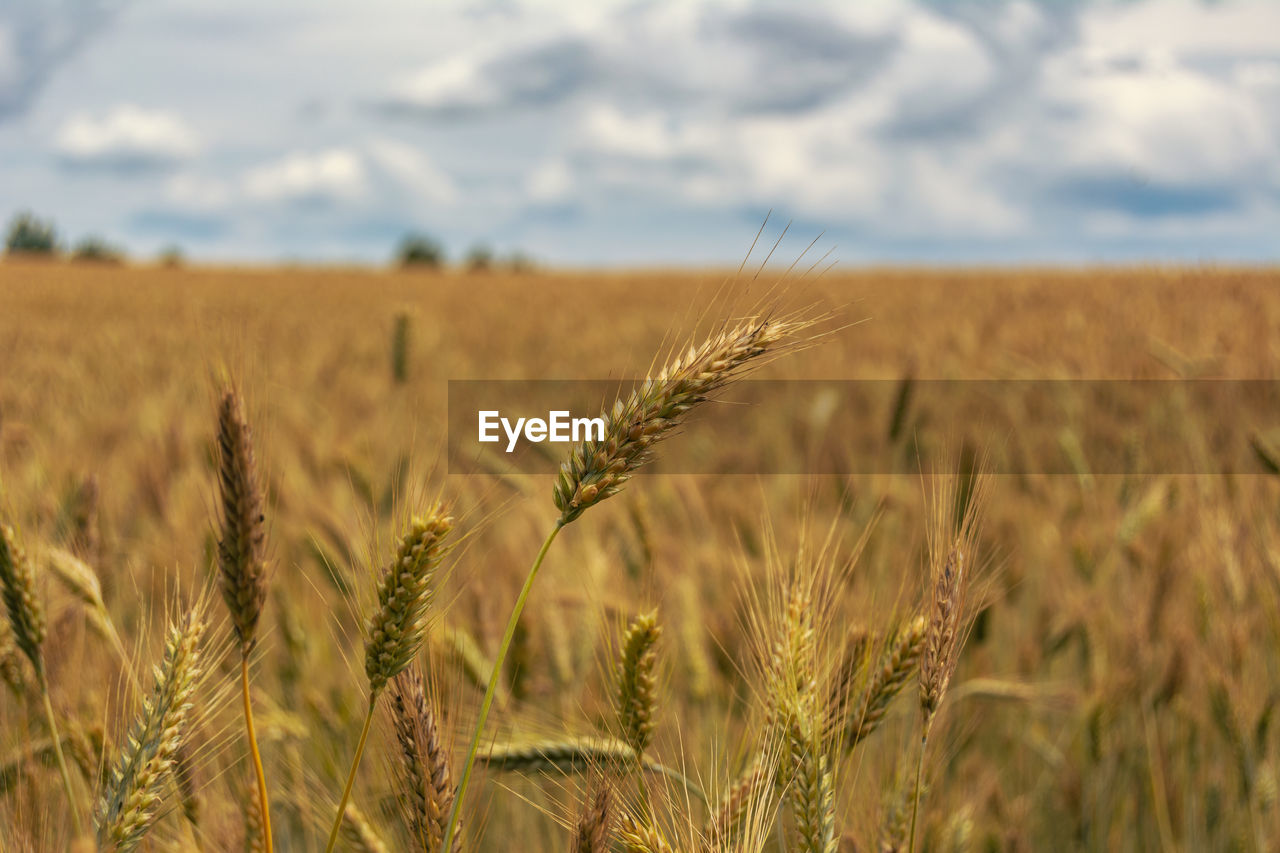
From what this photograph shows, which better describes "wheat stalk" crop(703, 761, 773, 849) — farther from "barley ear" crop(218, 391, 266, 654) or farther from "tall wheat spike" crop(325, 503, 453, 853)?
"barley ear" crop(218, 391, 266, 654)

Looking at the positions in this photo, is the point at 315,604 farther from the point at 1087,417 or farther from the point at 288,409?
the point at 1087,417

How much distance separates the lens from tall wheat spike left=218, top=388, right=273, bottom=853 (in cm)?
87

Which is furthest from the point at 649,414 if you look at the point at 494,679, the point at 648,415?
the point at 494,679

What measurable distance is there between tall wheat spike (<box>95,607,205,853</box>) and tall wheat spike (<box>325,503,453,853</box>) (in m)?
0.19

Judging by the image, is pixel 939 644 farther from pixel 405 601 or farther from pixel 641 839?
pixel 405 601

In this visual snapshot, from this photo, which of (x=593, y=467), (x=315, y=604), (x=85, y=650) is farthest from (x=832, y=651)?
(x=315, y=604)

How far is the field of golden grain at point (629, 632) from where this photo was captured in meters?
0.94

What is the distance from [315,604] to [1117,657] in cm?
229

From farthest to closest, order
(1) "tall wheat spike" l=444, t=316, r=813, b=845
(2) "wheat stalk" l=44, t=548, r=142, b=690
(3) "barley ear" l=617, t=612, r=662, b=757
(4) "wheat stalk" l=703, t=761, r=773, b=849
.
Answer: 1. (2) "wheat stalk" l=44, t=548, r=142, b=690
2. (3) "barley ear" l=617, t=612, r=662, b=757
3. (4) "wheat stalk" l=703, t=761, r=773, b=849
4. (1) "tall wheat spike" l=444, t=316, r=813, b=845

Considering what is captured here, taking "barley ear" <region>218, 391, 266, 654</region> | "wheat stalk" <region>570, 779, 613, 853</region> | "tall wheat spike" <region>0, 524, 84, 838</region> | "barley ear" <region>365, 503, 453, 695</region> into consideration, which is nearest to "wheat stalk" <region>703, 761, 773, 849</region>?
"wheat stalk" <region>570, 779, 613, 853</region>

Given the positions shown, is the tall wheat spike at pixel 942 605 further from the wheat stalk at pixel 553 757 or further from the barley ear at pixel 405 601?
the barley ear at pixel 405 601

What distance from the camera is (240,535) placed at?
2.88 feet

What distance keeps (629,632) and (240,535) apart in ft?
1.51

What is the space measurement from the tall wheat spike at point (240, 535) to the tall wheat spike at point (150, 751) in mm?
114
